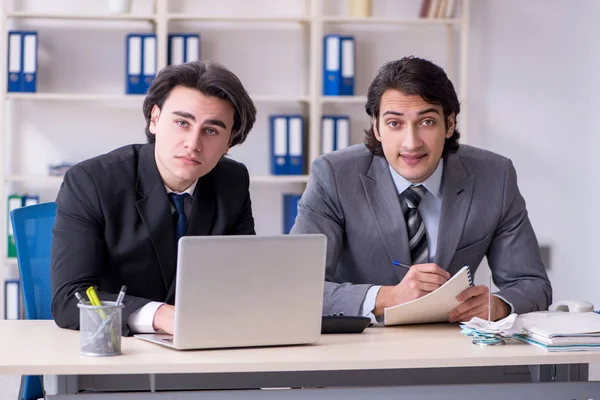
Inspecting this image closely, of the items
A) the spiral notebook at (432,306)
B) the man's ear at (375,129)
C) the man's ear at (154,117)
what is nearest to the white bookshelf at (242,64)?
the man's ear at (375,129)

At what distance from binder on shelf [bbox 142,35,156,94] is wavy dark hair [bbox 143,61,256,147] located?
2.06 metres

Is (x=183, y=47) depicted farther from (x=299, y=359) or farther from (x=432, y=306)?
(x=299, y=359)

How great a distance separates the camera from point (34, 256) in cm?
233

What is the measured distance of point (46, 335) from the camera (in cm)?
187

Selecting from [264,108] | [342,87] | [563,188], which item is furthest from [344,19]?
[563,188]

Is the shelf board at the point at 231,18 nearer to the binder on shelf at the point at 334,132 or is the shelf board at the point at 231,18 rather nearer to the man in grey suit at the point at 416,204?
the binder on shelf at the point at 334,132

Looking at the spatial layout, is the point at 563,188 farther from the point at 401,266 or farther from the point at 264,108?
the point at 401,266

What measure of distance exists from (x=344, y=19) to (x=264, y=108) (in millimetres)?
616

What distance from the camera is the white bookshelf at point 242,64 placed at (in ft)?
→ 13.9

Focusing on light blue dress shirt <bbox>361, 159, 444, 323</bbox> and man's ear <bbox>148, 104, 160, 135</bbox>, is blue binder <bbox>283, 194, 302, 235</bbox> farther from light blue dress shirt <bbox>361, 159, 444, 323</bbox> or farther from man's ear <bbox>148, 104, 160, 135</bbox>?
man's ear <bbox>148, 104, 160, 135</bbox>

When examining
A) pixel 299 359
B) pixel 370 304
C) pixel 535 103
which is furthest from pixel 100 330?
pixel 535 103

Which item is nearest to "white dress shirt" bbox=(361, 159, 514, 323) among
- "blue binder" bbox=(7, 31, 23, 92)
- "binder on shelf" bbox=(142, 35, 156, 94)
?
"binder on shelf" bbox=(142, 35, 156, 94)

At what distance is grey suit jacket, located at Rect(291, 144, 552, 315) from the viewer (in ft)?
7.72

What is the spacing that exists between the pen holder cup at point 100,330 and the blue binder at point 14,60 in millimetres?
2821
